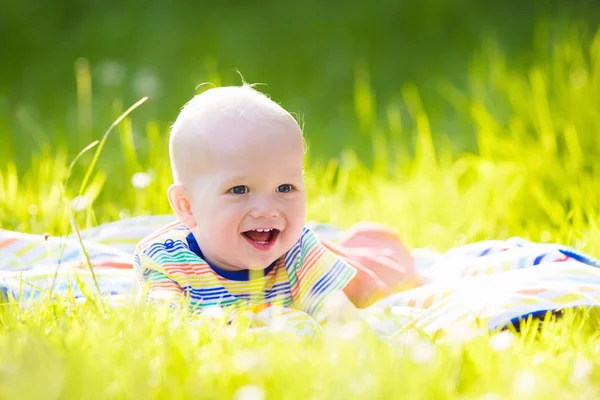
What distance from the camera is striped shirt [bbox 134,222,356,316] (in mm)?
2133

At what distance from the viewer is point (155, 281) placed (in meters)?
2.11

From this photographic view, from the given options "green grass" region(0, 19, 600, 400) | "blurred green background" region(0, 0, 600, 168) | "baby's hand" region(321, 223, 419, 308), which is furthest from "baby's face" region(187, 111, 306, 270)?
"blurred green background" region(0, 0, 600, 168)

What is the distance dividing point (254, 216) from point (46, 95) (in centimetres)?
376

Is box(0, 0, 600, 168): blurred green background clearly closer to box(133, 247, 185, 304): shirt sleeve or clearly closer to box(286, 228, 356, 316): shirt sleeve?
box(286, 228, 356, 316): shirt sleeve

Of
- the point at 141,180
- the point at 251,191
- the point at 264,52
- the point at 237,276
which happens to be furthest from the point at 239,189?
the point at 264,52

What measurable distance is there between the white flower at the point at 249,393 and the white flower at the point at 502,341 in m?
0.57

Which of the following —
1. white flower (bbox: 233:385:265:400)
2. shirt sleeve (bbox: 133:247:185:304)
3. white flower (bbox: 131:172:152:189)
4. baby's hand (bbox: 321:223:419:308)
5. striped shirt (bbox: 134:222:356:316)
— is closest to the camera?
white flower (bbox: 233:385:265:400)

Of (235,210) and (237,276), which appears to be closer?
(235,210)

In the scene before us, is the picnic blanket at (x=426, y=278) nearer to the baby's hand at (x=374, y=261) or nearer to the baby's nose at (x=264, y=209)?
the baby's hand at (x=374, y=261)

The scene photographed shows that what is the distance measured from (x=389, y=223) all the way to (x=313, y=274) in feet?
3.73

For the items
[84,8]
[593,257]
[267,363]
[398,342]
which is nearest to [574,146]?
[593,257]

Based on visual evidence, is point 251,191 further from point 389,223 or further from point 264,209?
point 389,223

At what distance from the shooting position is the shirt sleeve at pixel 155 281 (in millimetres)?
2020

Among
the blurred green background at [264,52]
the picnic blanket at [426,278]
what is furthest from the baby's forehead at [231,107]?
the blurred green background at [264,52]
